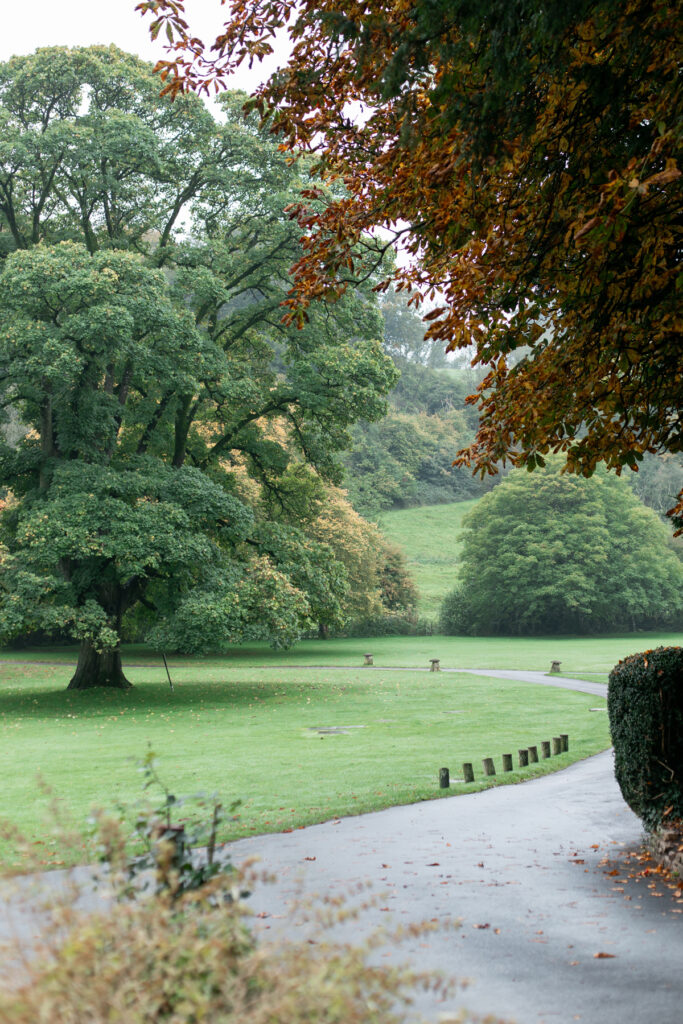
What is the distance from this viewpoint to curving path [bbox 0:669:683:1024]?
4883 millimetres

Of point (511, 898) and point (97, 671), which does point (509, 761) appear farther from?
point (97, 671)

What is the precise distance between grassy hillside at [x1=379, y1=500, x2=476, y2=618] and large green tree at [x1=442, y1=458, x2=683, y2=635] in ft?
22.2

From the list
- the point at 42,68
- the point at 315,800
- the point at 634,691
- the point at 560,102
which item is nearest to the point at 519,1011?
the point at 634,691

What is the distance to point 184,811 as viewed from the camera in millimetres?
10867

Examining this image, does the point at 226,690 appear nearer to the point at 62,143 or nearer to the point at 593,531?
the point at 62,143

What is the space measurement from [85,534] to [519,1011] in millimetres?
18067

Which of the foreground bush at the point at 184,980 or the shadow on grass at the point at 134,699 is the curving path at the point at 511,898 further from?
the shadow on grass at the point at 134,699

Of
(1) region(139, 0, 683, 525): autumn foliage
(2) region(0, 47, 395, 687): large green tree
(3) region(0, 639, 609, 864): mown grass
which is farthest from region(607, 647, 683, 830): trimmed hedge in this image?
(2) region(0, 47, 395, 687): large green tree

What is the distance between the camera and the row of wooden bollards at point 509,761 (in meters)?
11.6

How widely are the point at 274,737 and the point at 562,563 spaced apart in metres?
44.9

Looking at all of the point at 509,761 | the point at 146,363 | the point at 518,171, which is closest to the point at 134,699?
the point at 146,363

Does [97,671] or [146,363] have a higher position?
[146,363]

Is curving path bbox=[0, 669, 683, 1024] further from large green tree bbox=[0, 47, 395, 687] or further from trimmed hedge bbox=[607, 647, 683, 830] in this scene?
large green tree bbox=[0, 47, 395, 687]

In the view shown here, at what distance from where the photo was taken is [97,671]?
1027 inches
